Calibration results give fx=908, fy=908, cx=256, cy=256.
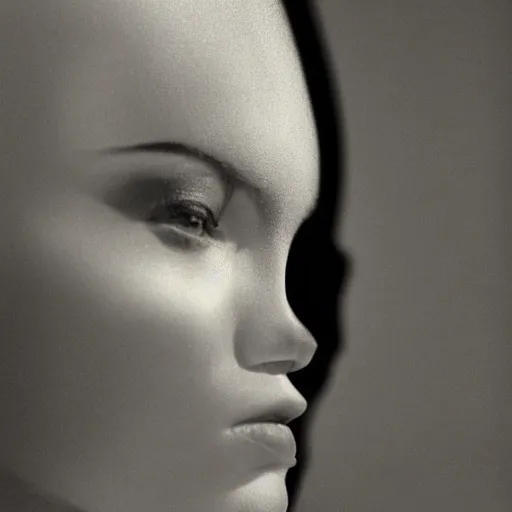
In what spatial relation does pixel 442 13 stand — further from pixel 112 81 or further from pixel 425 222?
pixel 112 81

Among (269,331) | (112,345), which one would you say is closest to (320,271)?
(269,331)

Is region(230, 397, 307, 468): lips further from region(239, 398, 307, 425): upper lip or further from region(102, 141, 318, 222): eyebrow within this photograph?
region(102, 141, 318, 222): eyebrow

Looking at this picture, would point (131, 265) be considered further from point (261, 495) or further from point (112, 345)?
point (261, 495)

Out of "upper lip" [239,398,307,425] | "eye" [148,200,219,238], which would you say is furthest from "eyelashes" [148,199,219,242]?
"upper lip" [239,398,307,425]

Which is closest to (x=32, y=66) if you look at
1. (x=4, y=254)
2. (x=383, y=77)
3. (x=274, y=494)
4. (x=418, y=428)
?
(x=4, y=254)

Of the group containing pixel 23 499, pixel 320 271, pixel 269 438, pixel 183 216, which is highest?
pixel 320 271

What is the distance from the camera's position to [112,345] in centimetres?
78

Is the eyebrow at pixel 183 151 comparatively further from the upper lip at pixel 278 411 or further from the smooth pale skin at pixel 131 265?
the upper lip at pixel 278 411

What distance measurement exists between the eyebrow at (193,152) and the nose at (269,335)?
0.33ft

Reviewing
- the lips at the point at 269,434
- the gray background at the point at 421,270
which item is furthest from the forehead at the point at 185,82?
the gray background at the point at 421,270

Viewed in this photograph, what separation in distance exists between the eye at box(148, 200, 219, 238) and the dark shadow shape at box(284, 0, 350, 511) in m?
0.31

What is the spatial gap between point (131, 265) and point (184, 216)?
7 centimetres

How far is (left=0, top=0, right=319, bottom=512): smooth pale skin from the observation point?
0.76 metres

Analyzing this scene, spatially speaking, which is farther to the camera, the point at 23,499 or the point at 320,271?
the point at 320,271
